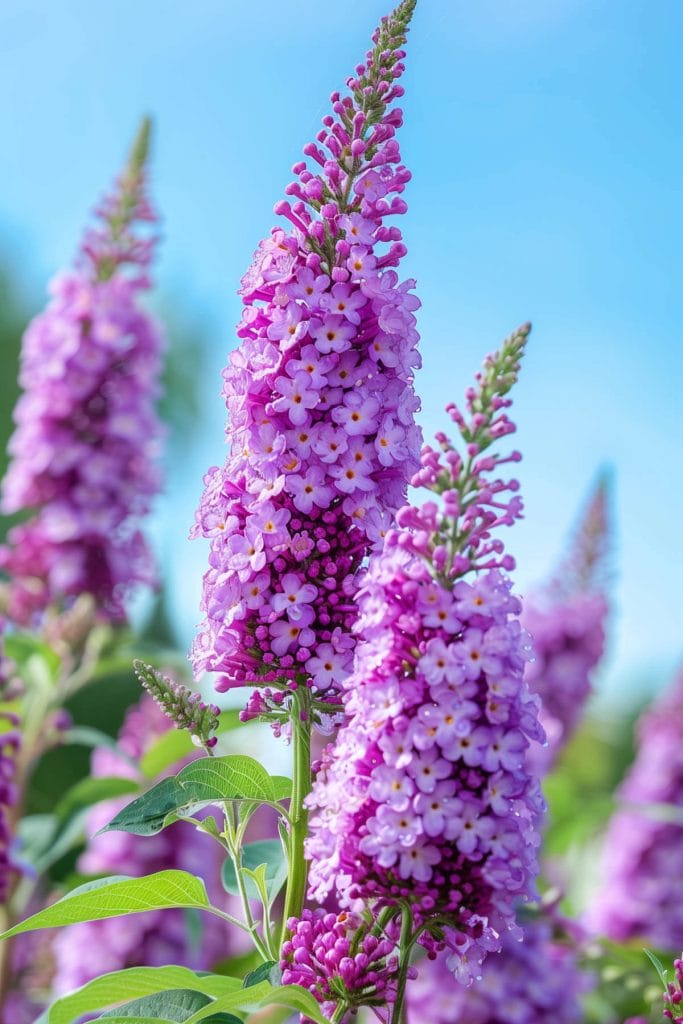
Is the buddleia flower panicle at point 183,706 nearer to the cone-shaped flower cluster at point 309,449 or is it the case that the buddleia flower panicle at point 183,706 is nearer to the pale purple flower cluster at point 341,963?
the cone-shaped flower cluster at point 309,449

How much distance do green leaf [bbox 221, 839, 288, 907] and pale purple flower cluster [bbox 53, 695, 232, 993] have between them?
7.65 ft

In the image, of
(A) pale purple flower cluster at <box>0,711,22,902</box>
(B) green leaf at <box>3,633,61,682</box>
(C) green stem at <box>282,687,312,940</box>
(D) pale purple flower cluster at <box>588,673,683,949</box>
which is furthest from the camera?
(D) pale purple flower cluster at <box>588,673,683,949</box>

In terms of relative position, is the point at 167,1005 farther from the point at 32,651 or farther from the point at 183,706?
the point at 32,651

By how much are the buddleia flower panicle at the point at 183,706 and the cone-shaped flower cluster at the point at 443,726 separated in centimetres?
28

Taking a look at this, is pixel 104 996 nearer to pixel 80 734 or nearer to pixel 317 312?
pixel 317 312

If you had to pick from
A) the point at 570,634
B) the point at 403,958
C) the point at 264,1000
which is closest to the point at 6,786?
the point at 403,958

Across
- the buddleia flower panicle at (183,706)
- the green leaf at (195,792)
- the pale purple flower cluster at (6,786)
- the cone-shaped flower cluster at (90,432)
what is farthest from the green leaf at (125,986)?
the cone-shaped flower cluster at (90,432)

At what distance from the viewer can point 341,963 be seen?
1997mm

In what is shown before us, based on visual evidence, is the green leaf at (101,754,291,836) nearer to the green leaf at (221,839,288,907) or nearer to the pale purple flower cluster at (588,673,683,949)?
the green leaf at (221,839,288,907)

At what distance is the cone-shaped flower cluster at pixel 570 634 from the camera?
24.2 feet

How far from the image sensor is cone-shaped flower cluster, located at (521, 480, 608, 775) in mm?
7371

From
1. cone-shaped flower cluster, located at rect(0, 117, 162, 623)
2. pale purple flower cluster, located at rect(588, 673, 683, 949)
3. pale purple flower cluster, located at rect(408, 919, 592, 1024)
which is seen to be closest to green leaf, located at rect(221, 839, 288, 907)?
pale purple flower cluster, located at rect(408, 919, 592, 1024)

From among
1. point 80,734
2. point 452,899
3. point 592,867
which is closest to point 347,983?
point 452,899

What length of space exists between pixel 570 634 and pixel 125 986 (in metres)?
5.69
